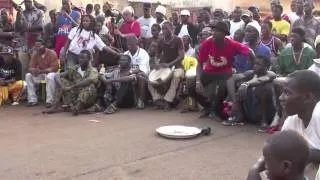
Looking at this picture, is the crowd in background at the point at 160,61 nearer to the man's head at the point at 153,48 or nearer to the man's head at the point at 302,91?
the man's head at the point at 153,48

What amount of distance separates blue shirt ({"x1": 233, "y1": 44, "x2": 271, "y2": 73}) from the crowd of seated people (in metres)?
0.02

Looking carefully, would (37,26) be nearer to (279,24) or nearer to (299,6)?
(279,24)

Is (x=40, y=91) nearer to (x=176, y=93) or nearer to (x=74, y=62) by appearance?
(x=74, y=62)

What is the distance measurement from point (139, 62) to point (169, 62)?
0.59 metres

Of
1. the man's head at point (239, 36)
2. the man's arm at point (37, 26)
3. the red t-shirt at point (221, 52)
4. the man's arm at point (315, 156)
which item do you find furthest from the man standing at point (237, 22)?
the man's arm at point (315, 156)

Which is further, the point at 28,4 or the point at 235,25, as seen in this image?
the point at 28,4

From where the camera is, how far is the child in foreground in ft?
7.84

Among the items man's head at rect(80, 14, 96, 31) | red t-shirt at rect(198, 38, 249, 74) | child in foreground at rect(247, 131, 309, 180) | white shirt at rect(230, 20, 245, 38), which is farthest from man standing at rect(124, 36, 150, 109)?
child in foreground at rect(247, 131, 309, 180)

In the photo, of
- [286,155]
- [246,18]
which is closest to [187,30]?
[246,18]

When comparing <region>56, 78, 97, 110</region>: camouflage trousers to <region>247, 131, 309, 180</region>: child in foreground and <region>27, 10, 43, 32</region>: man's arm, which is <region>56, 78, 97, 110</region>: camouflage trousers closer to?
<region>27, 10, 43, 32</region>: man's arm

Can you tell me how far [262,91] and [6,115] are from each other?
4520 millimetres

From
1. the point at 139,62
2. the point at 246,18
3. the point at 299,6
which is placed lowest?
the point at 139,62

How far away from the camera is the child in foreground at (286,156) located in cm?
239

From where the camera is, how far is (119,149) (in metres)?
6.71
